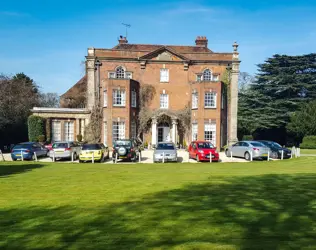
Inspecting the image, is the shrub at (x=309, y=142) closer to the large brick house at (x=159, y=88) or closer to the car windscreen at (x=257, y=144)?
the large brick house at (x=159, y=88)

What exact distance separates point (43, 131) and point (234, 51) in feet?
79.2

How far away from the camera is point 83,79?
48.1 m

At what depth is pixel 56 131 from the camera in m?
36.5

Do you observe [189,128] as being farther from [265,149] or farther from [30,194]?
[30,194]

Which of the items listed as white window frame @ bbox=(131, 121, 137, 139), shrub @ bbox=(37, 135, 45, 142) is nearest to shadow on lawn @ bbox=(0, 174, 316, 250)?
white window frame @ bbox=(131, 121, 137, 139)

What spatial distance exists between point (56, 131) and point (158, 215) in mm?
31407

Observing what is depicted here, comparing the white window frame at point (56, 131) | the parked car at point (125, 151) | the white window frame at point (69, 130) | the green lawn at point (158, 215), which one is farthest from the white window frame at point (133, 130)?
the green lawn at point (158, 215)

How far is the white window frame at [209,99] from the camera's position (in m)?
34.6

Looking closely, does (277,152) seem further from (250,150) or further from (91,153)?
(91,153)

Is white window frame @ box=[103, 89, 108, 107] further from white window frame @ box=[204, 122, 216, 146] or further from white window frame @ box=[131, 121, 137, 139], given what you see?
white window frame @ box=[204, 122, 216, 146]

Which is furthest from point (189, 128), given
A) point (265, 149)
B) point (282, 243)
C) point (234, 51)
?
point (282, 243)

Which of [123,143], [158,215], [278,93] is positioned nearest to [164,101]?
[123,143]

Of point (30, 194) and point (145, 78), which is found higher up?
point (145, 78)

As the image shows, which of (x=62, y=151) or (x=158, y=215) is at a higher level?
(x=62, y=151)
